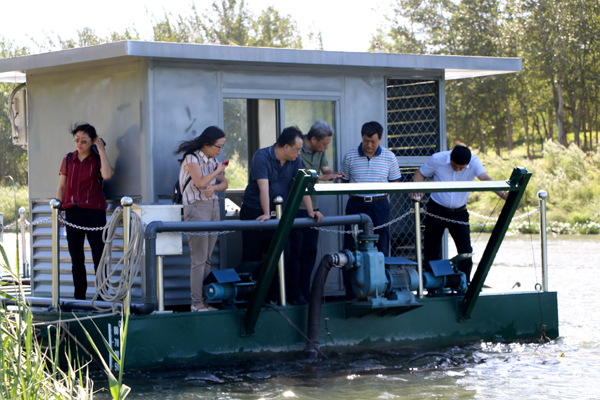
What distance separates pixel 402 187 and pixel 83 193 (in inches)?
111

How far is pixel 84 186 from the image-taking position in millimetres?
7047

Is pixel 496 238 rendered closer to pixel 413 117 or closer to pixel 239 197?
pixel 413 117

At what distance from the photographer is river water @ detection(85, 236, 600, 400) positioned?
19.6 ft

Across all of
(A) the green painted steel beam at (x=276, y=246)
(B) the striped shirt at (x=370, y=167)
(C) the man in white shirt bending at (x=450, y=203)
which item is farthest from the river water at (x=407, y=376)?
(B) the striped shirt at (x=370, y=167)

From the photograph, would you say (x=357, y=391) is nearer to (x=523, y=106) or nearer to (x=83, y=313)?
(x=83, y=313)

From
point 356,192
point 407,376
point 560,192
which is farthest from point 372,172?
point 560,192

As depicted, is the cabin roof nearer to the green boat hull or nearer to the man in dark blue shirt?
the man in dark blue shirt

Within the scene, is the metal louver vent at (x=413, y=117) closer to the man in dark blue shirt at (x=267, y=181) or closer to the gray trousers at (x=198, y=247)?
the man in dark blue shirt at (x=267, y=181)

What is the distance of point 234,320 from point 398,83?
332 cm

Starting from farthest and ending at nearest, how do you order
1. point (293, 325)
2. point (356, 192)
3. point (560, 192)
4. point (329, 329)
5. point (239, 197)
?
1. point (560, 192)
2. point (239, 197)
3. point (329, 329)
4. point (293, 325)
5. point (356, 192)

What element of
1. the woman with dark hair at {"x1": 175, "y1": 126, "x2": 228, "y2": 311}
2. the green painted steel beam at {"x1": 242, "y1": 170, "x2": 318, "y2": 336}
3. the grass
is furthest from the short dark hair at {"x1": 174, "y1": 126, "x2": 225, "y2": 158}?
the grass

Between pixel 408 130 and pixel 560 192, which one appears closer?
pixel 408 130

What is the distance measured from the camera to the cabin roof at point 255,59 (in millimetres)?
6926

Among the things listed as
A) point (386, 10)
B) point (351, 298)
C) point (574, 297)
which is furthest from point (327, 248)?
point (386, 10)
